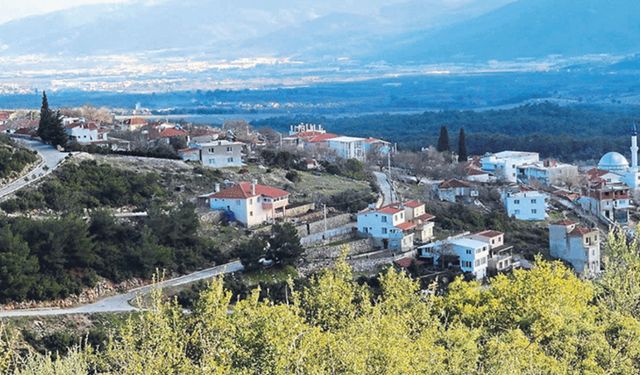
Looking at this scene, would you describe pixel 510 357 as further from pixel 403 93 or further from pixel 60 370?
pixel 403 93

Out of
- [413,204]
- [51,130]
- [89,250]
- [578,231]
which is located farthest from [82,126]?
[578,231]

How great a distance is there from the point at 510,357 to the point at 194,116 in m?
84.2

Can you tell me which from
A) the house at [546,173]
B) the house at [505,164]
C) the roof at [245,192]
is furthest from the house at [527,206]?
the roof at [245,192]

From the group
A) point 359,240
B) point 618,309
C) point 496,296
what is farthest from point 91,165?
point 618,309

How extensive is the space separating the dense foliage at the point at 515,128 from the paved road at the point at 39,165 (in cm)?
2808

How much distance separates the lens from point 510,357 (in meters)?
14.0

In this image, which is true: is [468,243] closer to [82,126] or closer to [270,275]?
[270,275]

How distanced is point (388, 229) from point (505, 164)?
17594mm

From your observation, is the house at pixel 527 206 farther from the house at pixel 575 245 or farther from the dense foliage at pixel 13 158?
the dense foliage at pixel 13 158

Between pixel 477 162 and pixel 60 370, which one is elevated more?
pixel 60 370

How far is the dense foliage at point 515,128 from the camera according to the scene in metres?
63.2

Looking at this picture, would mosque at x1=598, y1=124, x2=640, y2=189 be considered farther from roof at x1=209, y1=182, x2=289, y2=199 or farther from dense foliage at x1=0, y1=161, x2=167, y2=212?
dense foliage at x1=0, y1=161, x2=167, y2=212

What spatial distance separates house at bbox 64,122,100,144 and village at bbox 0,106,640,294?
1.9 inches

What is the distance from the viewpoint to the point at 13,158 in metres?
32.6
